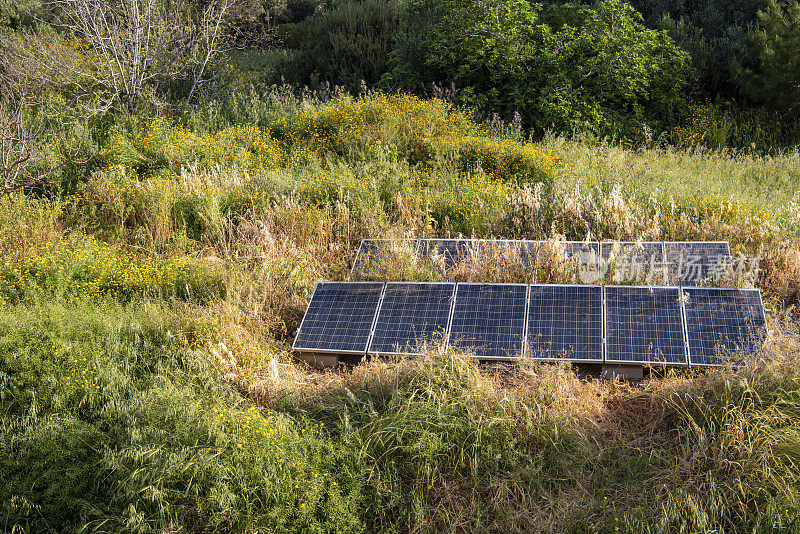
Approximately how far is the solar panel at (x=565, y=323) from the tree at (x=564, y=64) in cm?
623

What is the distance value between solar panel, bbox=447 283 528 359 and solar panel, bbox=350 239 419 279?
35.6 inches

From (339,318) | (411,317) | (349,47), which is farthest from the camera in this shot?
(349,47)

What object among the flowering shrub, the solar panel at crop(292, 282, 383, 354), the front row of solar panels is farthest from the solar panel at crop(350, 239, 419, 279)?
the flowering shrub

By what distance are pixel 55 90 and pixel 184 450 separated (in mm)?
11735

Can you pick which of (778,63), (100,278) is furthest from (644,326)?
(778,63)

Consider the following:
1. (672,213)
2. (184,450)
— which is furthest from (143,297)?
(672,213)

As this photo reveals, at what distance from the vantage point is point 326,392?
581 cm

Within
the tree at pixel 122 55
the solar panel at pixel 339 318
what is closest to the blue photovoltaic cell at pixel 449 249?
the solar panel at pixel 339 318

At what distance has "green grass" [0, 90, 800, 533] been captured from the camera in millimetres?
4512

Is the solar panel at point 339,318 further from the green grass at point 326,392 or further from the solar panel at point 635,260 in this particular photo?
the solar panel at point 635,260

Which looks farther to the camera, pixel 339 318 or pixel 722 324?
pixel 339 318

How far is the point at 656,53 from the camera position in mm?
13227

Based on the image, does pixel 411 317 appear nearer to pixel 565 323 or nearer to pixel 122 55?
pixel 565 323

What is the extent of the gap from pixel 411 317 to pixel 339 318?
73 cm
